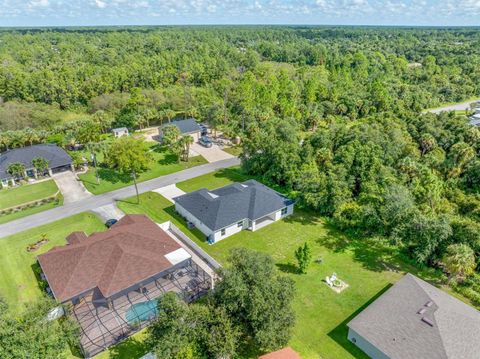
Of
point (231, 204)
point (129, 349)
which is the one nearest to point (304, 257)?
point (231, 204)

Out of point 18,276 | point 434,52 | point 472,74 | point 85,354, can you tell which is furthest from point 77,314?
point 434,52

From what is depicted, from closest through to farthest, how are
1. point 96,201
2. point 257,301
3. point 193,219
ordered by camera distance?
1. point 257,301
2. point 193,219
3. point 96,201

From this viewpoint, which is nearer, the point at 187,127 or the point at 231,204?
the point at 231,204

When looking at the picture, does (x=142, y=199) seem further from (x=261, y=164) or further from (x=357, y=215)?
(x=357, y=215)

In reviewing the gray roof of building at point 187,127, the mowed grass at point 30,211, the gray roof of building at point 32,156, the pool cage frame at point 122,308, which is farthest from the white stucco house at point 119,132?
the pool cage frame at point 122,308

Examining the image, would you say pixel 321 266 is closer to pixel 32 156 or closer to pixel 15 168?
pixel 15 168

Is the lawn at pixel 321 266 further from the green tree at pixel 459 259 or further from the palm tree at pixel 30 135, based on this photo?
the palm tree at pixel 30 135
